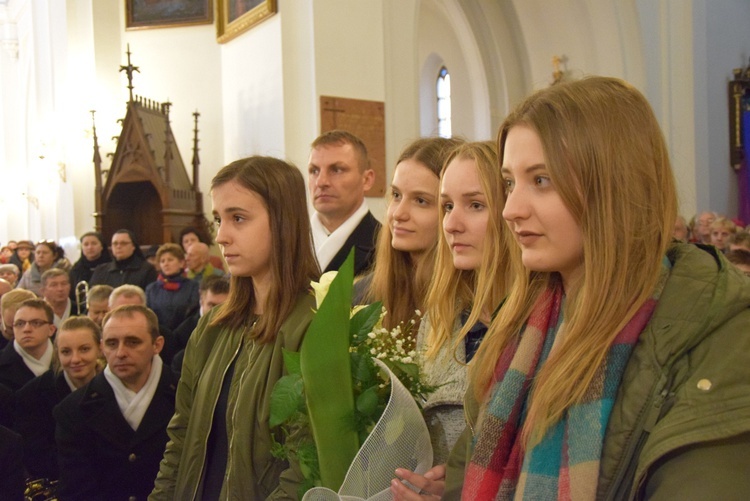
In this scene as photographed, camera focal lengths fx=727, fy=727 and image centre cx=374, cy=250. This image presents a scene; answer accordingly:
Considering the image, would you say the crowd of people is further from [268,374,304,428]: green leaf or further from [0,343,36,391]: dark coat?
[0,343,36,391]: dark coat

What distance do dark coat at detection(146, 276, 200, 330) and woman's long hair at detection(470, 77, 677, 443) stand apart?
17.3 ft

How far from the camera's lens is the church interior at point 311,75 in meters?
6.83

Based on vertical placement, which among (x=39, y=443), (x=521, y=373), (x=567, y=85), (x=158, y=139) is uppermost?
(x=158, y=139)

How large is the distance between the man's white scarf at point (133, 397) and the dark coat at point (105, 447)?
48 mm

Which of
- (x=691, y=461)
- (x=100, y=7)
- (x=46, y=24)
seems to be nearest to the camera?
(x=691, y=461)

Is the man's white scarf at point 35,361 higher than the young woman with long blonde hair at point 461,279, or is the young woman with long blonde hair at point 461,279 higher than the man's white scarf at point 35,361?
the young woman with long blonde hair at point 461,279

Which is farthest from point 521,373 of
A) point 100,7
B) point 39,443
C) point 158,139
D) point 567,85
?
point 100,7

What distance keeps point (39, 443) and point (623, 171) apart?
362 centimetres

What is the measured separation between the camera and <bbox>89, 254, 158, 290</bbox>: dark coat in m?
7.36

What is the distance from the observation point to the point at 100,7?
491 inches

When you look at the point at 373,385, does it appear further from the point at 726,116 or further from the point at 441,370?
the point at 726,116

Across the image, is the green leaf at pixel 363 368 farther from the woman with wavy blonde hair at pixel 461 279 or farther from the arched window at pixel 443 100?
the arched window at pixel 443 100

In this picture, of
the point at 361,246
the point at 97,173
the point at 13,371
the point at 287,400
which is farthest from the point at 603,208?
the point at 97,173

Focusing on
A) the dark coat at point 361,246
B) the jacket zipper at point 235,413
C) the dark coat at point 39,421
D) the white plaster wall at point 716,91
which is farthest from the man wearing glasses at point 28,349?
the white plaster wall at point 716,91
